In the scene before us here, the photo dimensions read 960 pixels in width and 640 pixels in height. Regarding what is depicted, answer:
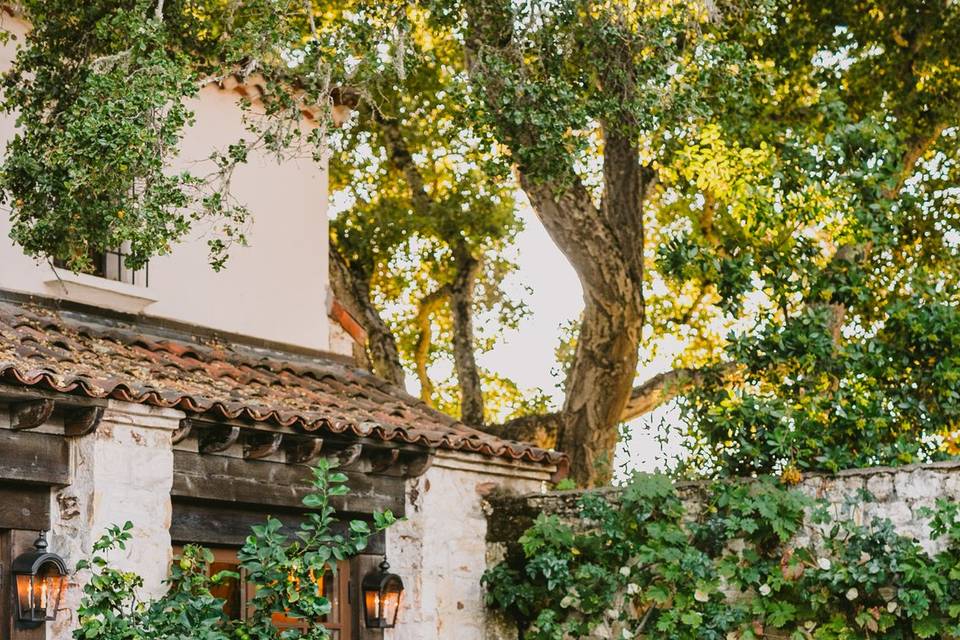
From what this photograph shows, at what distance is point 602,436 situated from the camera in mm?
13961

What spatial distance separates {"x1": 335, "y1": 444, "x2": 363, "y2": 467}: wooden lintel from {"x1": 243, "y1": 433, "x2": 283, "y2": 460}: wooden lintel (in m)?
0.55

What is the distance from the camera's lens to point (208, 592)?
750cm

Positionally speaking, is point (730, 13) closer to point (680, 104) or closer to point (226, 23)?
point (680, 104)

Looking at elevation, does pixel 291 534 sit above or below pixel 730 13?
below

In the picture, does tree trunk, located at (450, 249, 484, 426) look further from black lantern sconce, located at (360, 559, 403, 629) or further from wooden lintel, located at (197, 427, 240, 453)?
wooden lintel, located at (197, 427, 240, 453)

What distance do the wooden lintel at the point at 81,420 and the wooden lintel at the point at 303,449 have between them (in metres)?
1.60

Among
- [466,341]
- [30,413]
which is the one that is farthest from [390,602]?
[466,341]

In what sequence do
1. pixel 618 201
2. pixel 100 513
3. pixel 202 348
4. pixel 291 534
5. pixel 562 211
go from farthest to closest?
pixel 618 201
pixel 562 211
pixel 202 348
pixel 291 534
pixel 100 513

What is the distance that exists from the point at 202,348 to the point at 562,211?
4.50 meters

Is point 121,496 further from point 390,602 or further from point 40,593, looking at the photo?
point 390,602

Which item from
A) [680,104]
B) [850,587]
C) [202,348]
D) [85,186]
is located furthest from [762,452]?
[85,186]

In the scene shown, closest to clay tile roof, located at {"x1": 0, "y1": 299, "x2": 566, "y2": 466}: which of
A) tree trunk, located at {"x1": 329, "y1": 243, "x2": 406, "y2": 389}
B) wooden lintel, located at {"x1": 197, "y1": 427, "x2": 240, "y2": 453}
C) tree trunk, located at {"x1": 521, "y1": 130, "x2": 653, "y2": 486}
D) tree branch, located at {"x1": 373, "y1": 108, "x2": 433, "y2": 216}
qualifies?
wooden lintel, located at {"x1": 197, "y1": 427, "x2": 240, "y2": 453}

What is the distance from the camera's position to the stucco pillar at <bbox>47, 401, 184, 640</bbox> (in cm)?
739

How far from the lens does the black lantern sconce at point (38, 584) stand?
705 cm
